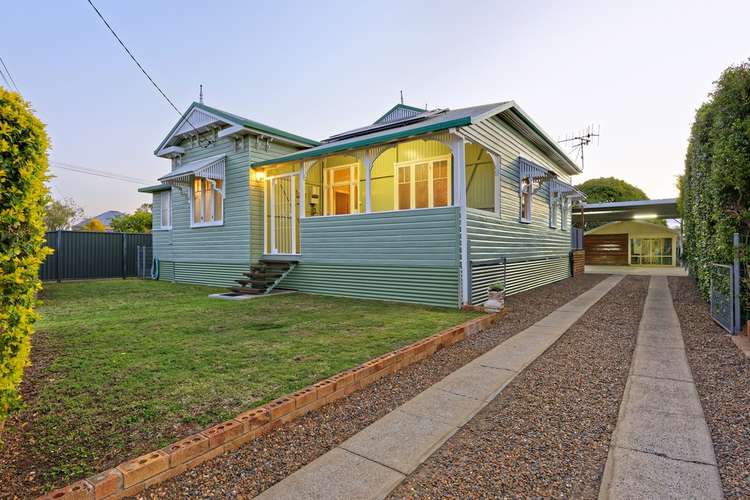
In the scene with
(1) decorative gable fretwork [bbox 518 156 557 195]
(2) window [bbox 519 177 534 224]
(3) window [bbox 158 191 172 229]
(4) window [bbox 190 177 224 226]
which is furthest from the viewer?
(3) window [bbox 158 191 172 229]

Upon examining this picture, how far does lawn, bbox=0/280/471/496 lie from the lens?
93.3 inches

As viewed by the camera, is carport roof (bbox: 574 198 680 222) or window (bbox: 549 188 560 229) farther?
carport roof (bbox: 574 198 680 222)

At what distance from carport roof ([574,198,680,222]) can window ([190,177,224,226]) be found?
56.4 ft

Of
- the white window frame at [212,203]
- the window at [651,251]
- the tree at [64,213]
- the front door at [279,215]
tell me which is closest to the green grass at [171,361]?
the front door at [279,215]

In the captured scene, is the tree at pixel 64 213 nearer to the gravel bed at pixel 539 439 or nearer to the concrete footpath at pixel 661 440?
the gravel bed at pixel 539 439

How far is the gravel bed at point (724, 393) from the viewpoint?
221 cm

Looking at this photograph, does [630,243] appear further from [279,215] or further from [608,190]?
[279,215]

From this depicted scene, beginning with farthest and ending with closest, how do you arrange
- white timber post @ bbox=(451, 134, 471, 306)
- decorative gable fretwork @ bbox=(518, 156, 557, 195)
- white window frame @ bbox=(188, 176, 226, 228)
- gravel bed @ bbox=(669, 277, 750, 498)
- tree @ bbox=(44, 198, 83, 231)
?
tree @ bbox=(44, 198, 83, 231) → white window frame @ bbox=(188, 176, 226, 228) → decorative gable fretwork @ bbox=(518, 156, 557, 195) → white timber post @ bbox=(451, 134, 471, 306) → gravel bed @ bbox=(669, 277, 750, 498)

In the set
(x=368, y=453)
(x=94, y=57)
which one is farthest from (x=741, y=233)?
(x=94, y=57)

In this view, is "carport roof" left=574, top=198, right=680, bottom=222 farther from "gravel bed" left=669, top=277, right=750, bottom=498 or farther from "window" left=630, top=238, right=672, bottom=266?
"gravel bed" left=669, top=277, right=750, bottom=498

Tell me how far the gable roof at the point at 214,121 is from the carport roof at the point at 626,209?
15.0m

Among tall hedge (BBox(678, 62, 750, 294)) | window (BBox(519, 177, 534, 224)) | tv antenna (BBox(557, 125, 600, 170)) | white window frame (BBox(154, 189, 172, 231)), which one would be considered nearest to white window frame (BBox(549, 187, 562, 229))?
window (BBox(519, 177, 534, 224))

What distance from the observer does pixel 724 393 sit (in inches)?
132

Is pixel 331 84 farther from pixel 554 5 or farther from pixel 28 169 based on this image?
pixel 28 169
